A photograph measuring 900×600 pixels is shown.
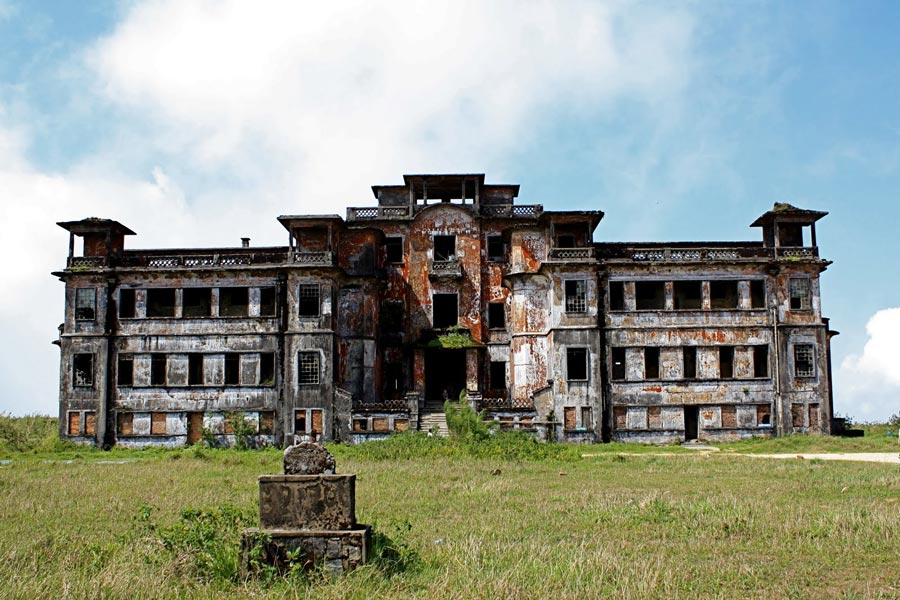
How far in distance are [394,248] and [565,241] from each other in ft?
29.4

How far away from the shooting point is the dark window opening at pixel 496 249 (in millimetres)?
46375

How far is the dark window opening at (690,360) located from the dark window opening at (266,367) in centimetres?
1962

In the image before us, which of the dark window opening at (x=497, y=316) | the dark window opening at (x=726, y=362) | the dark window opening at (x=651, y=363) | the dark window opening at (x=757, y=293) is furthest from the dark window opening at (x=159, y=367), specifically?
the dark window opening at (x=757, y=293)

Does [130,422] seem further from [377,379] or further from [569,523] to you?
[569,523]

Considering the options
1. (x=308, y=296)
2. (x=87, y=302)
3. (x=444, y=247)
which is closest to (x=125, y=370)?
(x=87, y=302)

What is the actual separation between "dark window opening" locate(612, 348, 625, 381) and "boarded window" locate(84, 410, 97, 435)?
81.5 ft

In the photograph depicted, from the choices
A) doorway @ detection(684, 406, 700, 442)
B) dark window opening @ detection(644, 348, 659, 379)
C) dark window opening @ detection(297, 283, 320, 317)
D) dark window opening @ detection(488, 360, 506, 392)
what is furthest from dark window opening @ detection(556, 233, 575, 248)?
dark window opening @ detection(297, 283, 320, 317)

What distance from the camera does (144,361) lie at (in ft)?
141

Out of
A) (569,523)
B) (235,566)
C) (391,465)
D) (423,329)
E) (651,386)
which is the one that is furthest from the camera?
(423,329)

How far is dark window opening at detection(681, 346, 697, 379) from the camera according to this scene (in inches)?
1668

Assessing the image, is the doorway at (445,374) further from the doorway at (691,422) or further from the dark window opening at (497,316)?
the doorway at (691,422)

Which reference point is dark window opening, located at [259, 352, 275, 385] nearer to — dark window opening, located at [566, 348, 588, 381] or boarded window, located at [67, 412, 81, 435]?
boarded window, located at [67, 412, 81, 435]

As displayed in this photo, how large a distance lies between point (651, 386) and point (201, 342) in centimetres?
2152

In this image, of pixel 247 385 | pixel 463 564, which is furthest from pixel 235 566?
pixel 247 385
